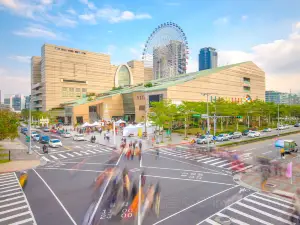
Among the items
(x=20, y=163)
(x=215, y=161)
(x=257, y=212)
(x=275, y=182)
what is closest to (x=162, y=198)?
(x=257, y=212)

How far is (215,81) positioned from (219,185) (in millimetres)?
76325

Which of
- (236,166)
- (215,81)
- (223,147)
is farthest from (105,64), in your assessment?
(236,166)

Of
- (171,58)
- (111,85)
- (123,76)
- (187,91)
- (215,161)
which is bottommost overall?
(215,161)

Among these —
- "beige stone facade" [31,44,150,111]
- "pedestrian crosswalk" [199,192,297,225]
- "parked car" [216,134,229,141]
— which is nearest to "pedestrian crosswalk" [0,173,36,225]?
"pedestrian crosswalk" [199,192,297,225]

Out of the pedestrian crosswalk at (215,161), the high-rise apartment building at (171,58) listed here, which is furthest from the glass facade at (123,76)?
the pedestrian crosswalk at (215,161)

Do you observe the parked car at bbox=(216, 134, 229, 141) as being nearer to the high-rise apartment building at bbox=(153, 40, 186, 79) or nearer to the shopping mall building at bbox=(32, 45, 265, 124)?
the shopping mall building at bbox=(32, 45, 265, 124)

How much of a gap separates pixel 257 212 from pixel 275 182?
6851mm

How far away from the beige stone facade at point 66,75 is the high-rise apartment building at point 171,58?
228 feet

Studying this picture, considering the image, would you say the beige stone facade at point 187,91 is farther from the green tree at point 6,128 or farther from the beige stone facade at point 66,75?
the green tree at point 6,128

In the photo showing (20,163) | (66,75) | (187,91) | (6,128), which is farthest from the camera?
(66,75)

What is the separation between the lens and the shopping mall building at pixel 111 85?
273 ft

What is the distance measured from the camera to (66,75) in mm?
134250

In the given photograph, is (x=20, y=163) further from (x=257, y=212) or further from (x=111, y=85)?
(x=111, y=85)

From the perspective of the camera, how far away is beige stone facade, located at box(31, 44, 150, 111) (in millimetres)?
127562
